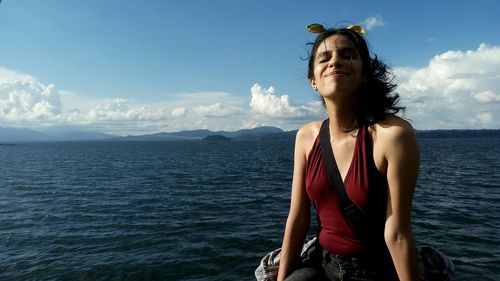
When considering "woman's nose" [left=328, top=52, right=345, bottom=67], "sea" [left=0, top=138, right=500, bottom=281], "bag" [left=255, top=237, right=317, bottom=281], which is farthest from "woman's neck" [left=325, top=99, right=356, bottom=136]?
"sea" [left=0, top=138, right=500, bottom=281]

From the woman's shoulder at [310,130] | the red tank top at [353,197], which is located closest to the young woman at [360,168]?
the red tank top at [353,197]

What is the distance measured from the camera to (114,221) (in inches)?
907

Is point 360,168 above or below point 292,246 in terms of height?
above

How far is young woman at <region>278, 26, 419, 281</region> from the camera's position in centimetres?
296

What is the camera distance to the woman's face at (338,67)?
3.24 meters

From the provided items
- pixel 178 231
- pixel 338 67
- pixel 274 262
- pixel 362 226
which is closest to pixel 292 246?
pixel 274 262

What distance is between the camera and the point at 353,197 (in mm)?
3143

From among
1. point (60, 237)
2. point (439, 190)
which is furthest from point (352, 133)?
point (439, 190)

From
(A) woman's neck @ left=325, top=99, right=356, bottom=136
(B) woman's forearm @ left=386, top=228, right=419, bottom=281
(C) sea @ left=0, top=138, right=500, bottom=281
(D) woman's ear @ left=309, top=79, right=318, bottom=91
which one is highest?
(D) woman's ear @ left=309, top=79, right=318, bottom=91

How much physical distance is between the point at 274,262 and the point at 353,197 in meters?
1.37

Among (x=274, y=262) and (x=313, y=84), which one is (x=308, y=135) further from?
(x=274, y=262)

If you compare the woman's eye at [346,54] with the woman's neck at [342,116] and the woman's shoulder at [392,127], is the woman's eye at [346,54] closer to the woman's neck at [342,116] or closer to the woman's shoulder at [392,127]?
the woman's neck at [342,116]

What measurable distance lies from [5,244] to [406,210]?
2196 centimetres

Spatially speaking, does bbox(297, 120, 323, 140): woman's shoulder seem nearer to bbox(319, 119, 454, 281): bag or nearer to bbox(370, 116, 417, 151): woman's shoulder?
bbox(319, 119, 454, 281): bag
